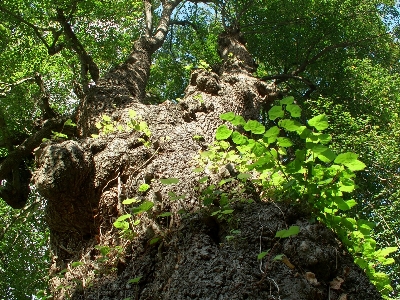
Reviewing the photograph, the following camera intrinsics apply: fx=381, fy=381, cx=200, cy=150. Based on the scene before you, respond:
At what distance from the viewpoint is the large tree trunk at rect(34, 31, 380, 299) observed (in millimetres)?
→ 1944

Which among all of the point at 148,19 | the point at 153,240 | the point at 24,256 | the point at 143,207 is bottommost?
the point at 24,256

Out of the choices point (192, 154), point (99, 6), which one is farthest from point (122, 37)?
point (192, 154)

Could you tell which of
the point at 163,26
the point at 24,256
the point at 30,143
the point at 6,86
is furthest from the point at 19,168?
the point at 163,26

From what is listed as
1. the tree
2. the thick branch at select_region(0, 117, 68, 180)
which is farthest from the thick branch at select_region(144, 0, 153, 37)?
the thick branch at select_region(0, 117, 68, 180)

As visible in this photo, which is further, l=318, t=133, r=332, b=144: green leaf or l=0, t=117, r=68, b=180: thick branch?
l=0, t=117, r=68, b=180: thick branch

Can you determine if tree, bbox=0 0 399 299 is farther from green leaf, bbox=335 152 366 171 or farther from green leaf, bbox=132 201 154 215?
green leaf, bbox=335 152 366 171

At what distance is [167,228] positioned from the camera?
2.50 meters

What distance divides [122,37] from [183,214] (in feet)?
30.5

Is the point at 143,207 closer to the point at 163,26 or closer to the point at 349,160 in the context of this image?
the point at 349,160

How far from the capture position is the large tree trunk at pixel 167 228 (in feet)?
6.38

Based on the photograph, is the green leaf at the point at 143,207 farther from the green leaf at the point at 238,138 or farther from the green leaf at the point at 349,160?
the green leaf at the point at 349,160

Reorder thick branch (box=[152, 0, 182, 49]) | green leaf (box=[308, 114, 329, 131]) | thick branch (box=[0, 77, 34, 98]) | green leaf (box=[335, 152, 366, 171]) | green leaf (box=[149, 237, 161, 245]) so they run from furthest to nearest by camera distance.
→ thick branch (box=[0, 77, 34, 98]), thick branch (box=[152, 0, 182, 49]), green leaf (box=[149, 237, 161, 245]), green leaf (box=[308, 114, 329, 131]), green leaf (box=[335, 152, 366, 171])

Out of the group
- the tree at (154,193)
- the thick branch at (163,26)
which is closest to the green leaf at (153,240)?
the tree at (154,193)

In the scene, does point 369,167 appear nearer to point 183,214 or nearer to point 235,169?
point 235,169
